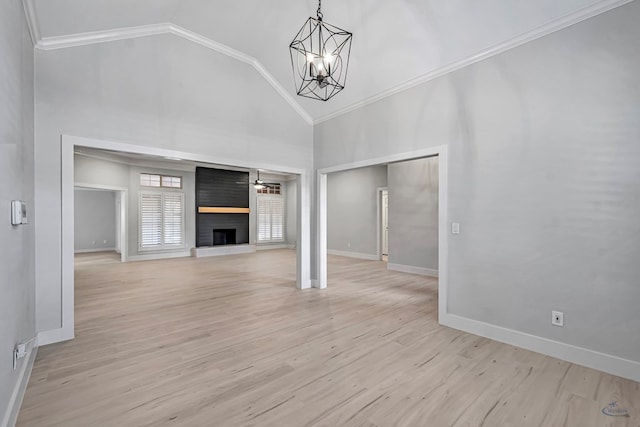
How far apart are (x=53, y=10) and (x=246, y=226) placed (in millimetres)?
8141

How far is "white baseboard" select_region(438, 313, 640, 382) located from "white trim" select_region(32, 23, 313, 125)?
162 inches

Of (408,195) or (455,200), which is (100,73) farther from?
(408,195)

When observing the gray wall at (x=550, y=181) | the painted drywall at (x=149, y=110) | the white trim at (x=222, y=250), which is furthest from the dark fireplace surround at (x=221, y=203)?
the gray wall at (x=550, y=181)

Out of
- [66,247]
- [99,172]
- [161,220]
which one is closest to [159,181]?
[161,220]

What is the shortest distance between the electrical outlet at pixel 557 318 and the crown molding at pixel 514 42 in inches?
105

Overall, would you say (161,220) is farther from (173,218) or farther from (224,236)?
(224,236)

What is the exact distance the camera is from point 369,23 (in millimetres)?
3395

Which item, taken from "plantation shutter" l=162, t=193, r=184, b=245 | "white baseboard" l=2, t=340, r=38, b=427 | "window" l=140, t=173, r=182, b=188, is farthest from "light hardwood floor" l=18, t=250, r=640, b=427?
"window" l=140, t=173, r=182, b=188

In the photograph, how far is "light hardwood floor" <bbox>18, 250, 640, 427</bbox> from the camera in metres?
1.92

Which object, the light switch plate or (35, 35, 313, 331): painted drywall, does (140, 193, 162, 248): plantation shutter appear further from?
the light switch plate

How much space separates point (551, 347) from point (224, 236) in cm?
913

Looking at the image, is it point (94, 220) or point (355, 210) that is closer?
point (355, 210)

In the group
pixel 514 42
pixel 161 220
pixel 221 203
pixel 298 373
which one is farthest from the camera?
pixel 221 203

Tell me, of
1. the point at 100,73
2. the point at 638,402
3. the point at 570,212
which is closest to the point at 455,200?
the point at 570,212
